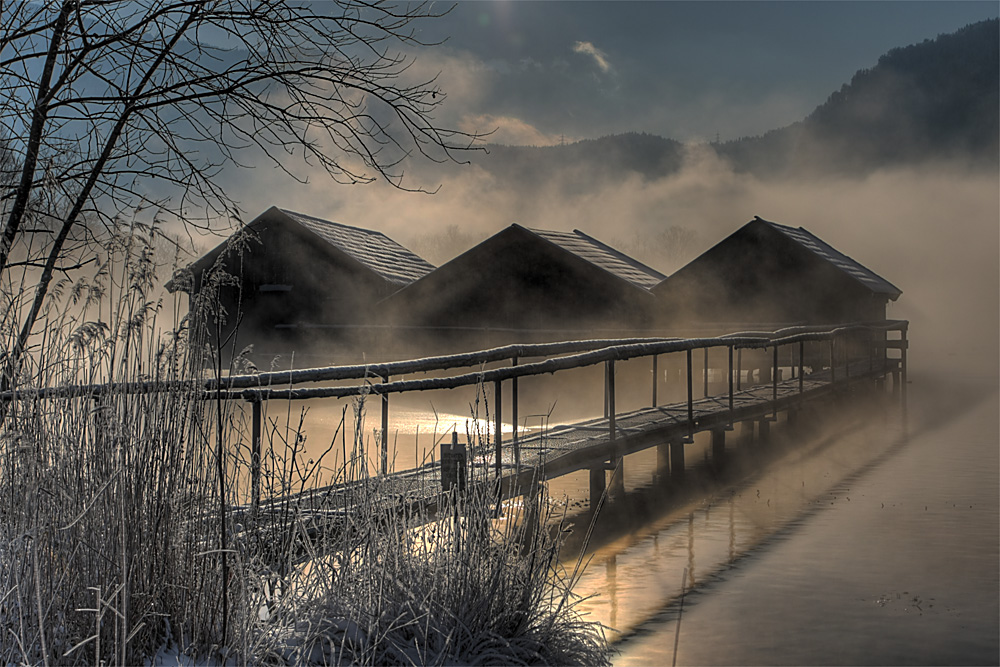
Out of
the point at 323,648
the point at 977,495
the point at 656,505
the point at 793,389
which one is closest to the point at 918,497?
the point at 977,495

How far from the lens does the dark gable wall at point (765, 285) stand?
92.0 ft

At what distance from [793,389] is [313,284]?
1602cm

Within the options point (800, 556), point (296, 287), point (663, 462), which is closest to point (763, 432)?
point (663, 462)

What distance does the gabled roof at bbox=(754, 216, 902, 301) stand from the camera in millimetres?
28328

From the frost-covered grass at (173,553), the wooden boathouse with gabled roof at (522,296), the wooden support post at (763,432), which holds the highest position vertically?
the wooden boathouse with gabled roof at (522,296)

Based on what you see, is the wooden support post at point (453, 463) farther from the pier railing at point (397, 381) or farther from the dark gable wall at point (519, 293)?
the dark gable wall at point (519, 293)

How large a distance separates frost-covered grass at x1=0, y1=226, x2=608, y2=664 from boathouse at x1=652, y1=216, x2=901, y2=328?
2322 centimetres

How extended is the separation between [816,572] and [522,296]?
19.1 meters

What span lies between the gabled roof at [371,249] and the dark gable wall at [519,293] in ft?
5.87

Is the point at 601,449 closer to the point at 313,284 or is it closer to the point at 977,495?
the point at 977,495

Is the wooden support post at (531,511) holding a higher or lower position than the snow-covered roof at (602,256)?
A: lower

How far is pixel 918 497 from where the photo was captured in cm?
1208

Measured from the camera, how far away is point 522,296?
89.6ft

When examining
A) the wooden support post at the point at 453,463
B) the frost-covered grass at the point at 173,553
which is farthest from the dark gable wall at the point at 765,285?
the frost-covered grass at the point at 173,553
